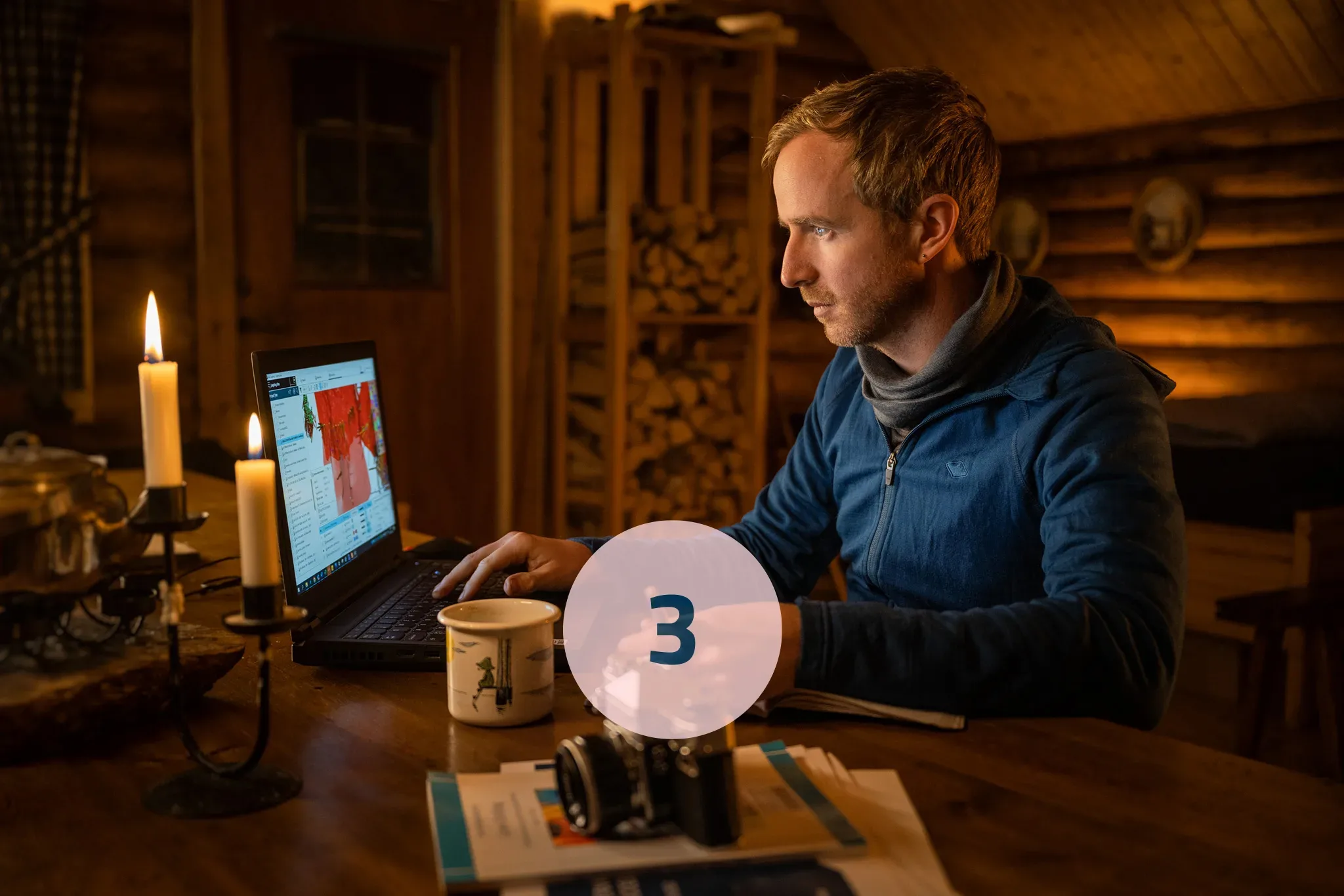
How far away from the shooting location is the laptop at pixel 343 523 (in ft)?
4.24

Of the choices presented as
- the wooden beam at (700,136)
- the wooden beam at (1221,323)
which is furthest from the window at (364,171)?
the wooden beam at (1221,323)

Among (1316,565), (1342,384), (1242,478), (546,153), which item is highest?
(546,153)

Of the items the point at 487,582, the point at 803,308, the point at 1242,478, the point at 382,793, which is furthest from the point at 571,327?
the point at 382,793

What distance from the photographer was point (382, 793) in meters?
0.95

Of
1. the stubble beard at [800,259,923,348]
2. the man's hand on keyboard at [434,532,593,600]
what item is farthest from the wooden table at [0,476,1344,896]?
the stubble beard at [800,259,923,348]

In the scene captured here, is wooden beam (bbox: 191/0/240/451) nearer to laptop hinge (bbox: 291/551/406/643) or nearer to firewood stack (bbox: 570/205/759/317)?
firewood stack (bbox: 570/205/759/317)

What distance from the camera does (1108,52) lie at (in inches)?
166

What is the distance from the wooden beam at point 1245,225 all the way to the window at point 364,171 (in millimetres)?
2661

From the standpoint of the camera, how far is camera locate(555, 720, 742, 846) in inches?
32.5

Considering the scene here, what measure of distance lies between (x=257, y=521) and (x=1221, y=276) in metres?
4.22

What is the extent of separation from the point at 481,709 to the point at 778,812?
0.34 metres

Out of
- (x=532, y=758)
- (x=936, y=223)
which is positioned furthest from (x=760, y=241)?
(x=532, y=758)

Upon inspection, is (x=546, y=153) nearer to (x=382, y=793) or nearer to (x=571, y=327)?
(x=571, y=327)

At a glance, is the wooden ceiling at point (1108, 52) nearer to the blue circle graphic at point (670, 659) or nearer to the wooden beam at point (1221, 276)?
the wooden beam at point (1221, 276)
